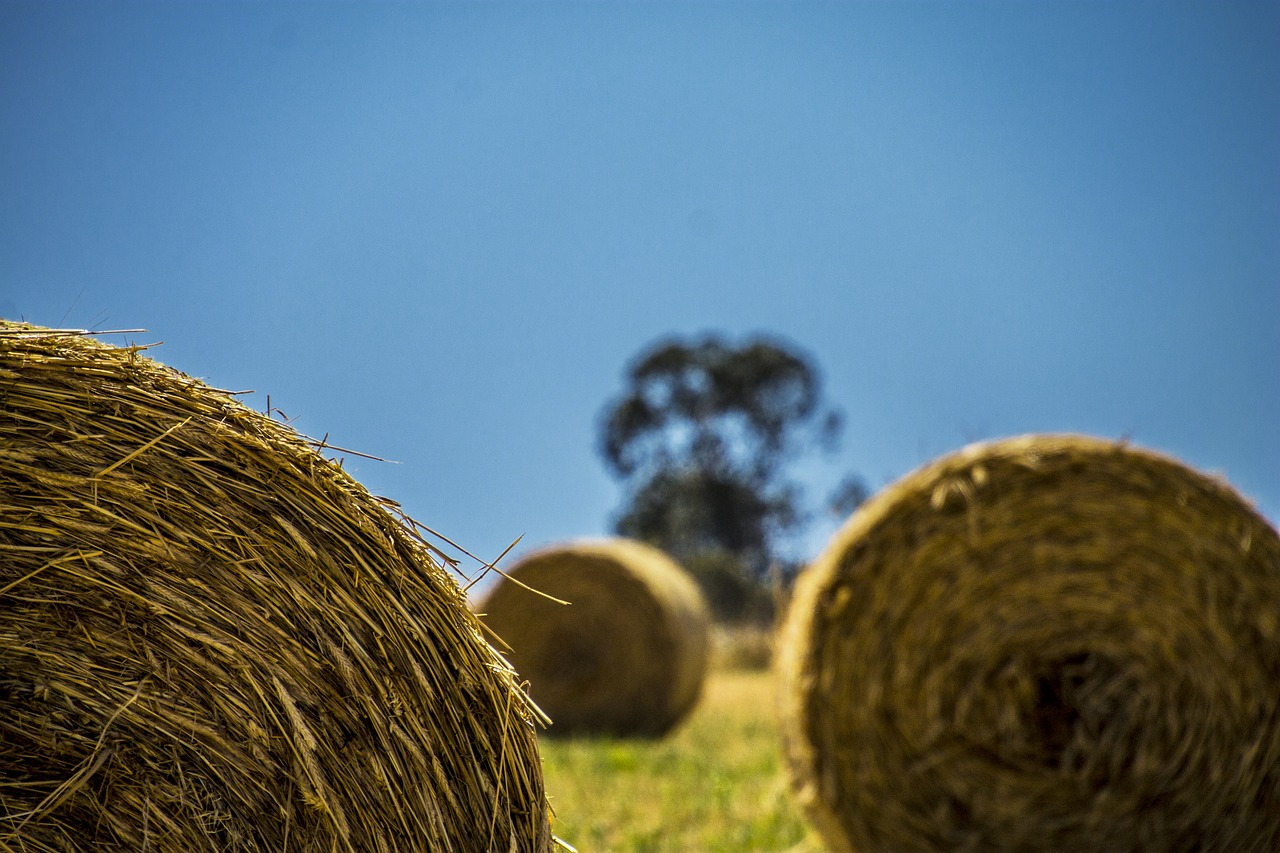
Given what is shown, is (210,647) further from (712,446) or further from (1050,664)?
(712,446)

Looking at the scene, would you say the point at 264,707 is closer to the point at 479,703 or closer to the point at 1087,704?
the point at 479,703

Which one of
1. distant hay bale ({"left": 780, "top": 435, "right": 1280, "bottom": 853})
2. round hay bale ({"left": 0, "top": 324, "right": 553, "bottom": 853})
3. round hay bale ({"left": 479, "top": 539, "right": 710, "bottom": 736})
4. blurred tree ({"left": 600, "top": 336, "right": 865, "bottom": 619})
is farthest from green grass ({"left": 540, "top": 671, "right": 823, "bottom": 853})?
blurred tree ({"left": 600, "top": 336, "right": 865, "bottom": 619})

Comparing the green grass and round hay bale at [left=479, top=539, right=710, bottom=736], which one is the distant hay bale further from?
round hay bale at [left=479, top=539, right=710, bottom=736]

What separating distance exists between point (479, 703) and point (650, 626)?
732cm

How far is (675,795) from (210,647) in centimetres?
402

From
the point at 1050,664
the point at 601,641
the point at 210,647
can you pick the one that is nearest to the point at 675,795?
the point at 1050,664

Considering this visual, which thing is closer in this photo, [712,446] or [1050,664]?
[1050,664]

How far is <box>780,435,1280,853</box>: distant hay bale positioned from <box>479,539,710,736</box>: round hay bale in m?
5.40

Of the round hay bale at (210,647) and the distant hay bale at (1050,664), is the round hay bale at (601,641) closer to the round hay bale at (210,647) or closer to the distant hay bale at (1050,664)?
the distant hay bale at (1050,664)

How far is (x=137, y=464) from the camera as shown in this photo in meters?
2.15

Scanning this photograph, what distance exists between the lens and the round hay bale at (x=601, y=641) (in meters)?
9.49

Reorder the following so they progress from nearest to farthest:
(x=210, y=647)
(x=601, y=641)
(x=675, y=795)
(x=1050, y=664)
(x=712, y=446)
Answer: (x=210, y=647) → (x=1050, y=664) → (x=675, y=795) → (x=601, y=641) → (x=712, y=446)

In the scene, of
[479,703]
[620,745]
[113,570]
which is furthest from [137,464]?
[620,745]

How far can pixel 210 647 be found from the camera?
84.5 inches
